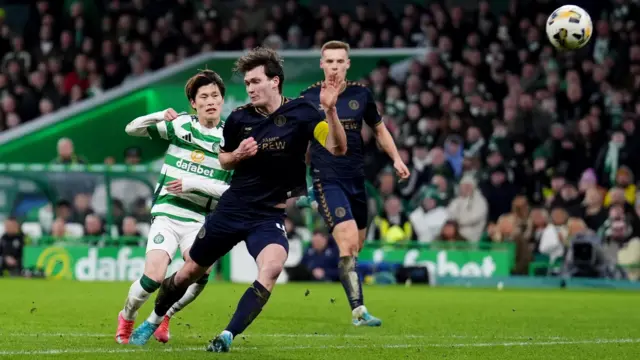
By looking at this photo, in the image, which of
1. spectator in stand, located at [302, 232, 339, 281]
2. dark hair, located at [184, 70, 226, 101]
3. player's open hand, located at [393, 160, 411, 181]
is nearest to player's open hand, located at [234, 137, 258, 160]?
dark hair, located at [184, 70, 226, 101]

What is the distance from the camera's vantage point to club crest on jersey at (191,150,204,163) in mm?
9453

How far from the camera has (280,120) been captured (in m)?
8.26

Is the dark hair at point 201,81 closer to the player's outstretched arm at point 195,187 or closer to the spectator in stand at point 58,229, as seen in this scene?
the player's outstretched arm at point 195,187

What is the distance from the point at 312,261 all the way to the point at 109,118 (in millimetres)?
6674

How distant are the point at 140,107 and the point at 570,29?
13053mm

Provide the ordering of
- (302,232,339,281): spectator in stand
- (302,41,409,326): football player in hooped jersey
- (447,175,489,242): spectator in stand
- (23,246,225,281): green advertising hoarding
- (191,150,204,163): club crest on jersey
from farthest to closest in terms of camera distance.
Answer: (23,246,225,281): green advertising hoarding → (447,175,489,242): spectator in stand → (302,232,339,281): spectator in stand → (302,41,409,326): football player in hooped jersey → (191,150,204,163): club crest on jersey

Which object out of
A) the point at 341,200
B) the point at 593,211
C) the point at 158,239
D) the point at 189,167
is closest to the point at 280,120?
the point at 189,167

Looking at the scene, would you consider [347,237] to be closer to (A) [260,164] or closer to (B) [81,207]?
(A) [260,164]

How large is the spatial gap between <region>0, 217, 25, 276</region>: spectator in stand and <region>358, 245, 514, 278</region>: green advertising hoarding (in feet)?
18.1

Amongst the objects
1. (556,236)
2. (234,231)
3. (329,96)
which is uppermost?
(329,96)

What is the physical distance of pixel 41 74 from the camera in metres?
25.5

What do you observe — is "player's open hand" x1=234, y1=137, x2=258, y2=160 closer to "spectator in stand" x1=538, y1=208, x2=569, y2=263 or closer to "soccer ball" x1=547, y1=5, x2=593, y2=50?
"soccer ball" x1=547, y1=5, x2=593, y2=50

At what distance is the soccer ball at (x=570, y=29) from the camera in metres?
12.9

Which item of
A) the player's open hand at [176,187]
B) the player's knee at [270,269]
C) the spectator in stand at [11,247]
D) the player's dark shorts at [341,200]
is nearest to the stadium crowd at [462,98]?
the spectator in stand at [11,247]
